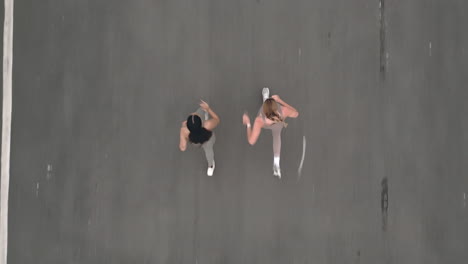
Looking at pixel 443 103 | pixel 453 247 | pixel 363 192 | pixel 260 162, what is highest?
pixel 443 103

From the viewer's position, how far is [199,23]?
6.59m

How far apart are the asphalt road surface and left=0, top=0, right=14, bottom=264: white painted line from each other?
0.11m

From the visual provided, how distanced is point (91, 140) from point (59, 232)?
5.15 ft

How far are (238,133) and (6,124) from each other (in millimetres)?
3843

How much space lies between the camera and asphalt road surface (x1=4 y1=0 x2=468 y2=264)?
6.20m

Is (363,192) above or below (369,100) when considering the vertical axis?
below

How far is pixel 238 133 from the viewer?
21.4 ft

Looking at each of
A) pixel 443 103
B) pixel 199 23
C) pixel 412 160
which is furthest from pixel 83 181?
pixel 443 103

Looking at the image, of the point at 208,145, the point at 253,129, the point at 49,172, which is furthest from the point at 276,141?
the point at 49,172

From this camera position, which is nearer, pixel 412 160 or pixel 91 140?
pixel 412 160

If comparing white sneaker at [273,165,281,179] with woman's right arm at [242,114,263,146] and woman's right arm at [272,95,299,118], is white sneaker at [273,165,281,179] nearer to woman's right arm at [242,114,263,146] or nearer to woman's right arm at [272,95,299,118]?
woman's right arm at [242,114,263,146]

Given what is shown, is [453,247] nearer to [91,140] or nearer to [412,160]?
[412,160]

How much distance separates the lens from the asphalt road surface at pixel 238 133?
6.20 m

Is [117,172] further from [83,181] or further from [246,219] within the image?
[246,219]
